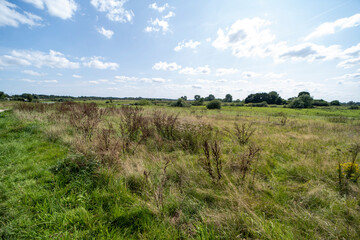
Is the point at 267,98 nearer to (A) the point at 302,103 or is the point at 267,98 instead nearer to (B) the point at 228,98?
(A) the point at 302,103

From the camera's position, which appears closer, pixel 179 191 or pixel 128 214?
pixel 128 214

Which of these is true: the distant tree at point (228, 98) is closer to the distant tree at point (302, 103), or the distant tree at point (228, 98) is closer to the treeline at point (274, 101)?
the treeline at point (274, 101)

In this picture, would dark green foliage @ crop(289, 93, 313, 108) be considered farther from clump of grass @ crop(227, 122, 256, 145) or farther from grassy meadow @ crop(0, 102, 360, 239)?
grassy meadow @ crop(0, 102, 360, 239)

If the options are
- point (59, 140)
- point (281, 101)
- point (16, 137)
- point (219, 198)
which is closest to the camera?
point (219, 198)

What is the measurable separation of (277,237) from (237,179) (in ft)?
4.98

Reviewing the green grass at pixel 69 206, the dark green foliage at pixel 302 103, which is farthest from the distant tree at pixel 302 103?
the green grass at pixel 69 206

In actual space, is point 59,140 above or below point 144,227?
above

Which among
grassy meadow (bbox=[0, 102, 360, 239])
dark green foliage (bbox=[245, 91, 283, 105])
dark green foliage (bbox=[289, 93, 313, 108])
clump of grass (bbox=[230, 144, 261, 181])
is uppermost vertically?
dark green foliage (bbox=[245, 91, 283, 105])

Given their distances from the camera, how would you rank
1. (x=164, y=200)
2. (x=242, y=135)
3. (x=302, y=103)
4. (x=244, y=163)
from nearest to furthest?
(x=164, y=200) < (x=244, y=163) < (x=242, y=135) < (x=302, y=103)

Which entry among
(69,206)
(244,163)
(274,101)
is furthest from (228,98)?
(69,206)

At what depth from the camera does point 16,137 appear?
6344mm

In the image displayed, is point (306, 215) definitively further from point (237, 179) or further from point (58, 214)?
point (58, 214)

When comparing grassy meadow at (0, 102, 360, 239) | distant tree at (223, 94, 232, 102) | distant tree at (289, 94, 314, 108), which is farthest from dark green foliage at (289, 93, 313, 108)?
grassy meadow at (0, 102, 360, 239)

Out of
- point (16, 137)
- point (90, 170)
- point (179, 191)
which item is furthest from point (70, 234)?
point (16, 137)
